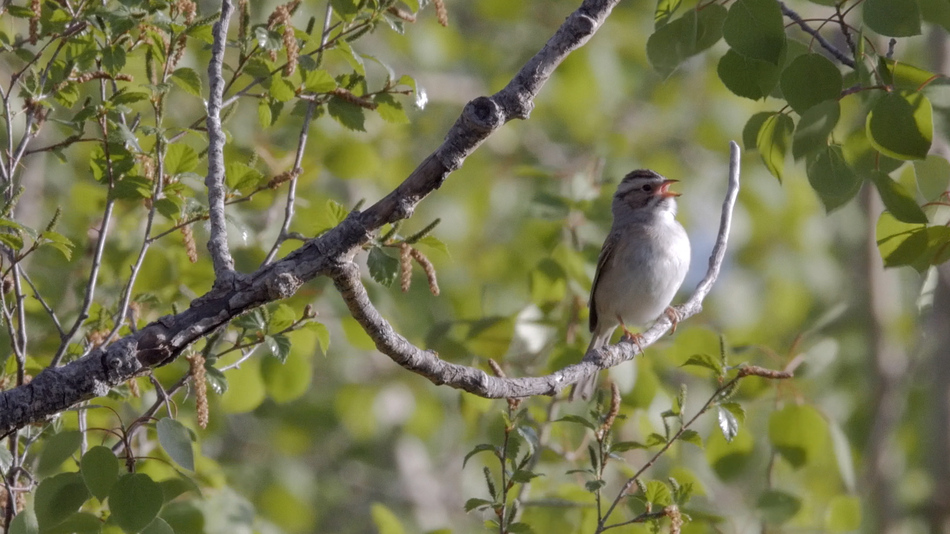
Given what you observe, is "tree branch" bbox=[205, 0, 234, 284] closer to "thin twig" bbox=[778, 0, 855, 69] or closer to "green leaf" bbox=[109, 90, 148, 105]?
"green leaf" bbox=[109, 90, 148, 105]

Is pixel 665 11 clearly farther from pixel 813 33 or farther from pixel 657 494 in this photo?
pixel 657 494

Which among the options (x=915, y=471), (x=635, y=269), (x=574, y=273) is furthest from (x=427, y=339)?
(x=915, y=471)

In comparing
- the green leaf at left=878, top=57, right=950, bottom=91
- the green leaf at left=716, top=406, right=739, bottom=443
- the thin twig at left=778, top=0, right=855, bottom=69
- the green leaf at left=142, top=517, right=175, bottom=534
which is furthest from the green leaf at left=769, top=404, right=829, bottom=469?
the green leaf at left=142, top=517, right=175, bottom=534

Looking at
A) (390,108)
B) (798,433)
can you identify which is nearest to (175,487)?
(390,108)

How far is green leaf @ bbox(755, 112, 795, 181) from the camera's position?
103 inches

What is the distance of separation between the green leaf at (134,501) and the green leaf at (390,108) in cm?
133

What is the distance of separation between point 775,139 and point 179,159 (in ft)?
5.50

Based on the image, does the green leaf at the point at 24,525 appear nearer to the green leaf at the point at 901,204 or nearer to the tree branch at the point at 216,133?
the tree branch at the point at 216,133

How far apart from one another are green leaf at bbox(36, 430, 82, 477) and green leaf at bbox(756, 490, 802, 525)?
256 cm

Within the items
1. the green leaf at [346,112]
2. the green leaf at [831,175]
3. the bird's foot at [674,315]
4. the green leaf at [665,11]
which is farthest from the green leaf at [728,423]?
the green leaf at [346,112]

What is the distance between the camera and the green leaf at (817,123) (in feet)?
7.58

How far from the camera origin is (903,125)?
2.25m

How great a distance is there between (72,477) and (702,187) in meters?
7.39

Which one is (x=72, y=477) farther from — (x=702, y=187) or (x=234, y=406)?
(x=702, y=187)
